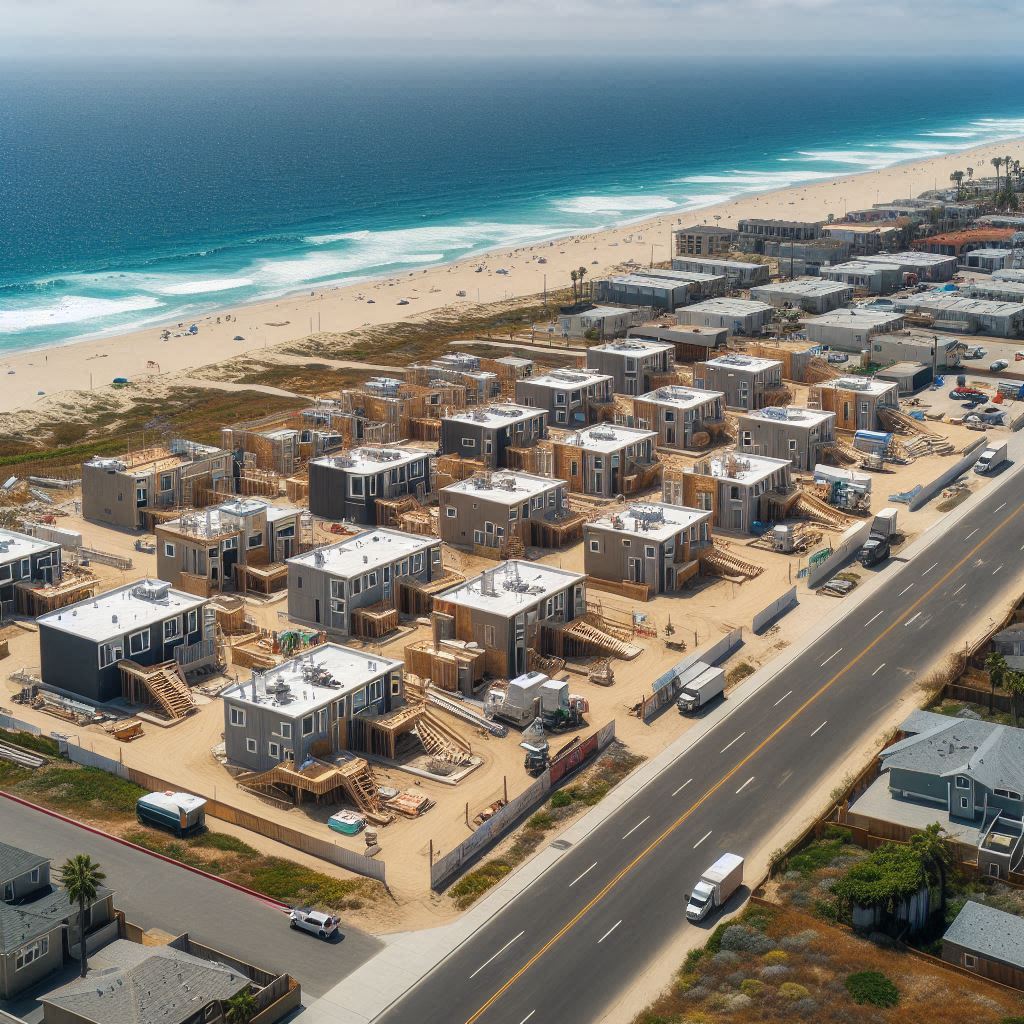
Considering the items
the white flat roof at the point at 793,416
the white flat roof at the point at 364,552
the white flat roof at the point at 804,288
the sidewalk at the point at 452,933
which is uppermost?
the white flat roof at the point at 804,288

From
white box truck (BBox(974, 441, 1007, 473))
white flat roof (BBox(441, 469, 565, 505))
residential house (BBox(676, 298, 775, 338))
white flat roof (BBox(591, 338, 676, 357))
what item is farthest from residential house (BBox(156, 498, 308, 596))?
residential house (BBox(676, 298, 775, 338))

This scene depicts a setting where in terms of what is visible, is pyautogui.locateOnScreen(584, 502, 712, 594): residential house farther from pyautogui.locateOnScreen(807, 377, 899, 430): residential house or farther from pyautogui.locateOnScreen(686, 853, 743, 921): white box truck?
pyautogui.locateOnScreen(807, 377, 899, 430): residential house

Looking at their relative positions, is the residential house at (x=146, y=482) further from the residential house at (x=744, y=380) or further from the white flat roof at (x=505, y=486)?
the residential house at (x=744, y=380)

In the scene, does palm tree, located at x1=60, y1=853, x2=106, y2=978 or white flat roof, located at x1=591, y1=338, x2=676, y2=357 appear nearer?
palm tree, located at x1=60, y1=853, x2=106, y2=978

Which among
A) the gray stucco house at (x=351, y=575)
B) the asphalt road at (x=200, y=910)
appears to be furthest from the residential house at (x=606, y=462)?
the asphalt road at (x=200, y=910)

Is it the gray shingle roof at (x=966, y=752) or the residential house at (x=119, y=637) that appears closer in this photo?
the gray shingle roof at (x=966, y=752)

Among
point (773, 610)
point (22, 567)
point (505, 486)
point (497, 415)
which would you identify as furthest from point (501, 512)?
point (22, 567)

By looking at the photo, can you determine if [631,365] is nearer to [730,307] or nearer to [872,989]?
[730,307]
